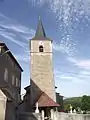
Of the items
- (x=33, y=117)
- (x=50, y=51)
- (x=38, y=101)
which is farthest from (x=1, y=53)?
(x=50, y=51)

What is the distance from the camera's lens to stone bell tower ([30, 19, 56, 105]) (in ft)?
112

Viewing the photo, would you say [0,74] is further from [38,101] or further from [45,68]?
[45,68]

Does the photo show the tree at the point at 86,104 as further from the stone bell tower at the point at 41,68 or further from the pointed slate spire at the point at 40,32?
the pointed slate spire at the point at 40,32

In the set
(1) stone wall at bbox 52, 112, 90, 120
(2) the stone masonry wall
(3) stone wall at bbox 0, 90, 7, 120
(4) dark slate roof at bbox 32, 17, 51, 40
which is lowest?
(1) stone wall at bbox 52, 112, 90, 120

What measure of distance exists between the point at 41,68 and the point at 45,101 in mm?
6638

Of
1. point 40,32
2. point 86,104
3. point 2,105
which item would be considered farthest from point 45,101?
A: point 86,104

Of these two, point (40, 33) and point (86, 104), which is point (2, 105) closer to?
point (40, 33)

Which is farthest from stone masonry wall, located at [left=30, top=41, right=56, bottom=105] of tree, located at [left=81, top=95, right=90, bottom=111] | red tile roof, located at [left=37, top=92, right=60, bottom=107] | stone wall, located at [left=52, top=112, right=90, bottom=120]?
tree, located at [left=81, top=95, right=90, bottom=111]

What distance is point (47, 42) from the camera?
3797 centimetres

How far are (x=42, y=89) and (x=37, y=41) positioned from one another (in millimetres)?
9644

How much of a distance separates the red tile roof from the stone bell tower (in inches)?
34.1

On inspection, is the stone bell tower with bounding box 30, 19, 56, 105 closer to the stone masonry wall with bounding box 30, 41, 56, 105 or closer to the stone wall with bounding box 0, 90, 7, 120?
the stone masonry wall with bounding box 30, 41, 56, 105

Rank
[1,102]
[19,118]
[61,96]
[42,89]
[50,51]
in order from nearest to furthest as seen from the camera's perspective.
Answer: [1,102]
[19,118]
[42,89]
[50,51]
[61,96]

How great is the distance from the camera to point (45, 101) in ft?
105
